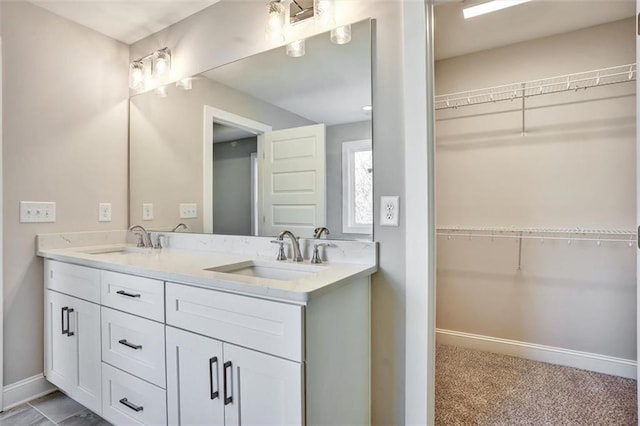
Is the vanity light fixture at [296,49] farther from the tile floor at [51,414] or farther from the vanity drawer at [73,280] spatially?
the tile floor at [51,414]

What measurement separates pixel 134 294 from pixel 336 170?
3.56 feet

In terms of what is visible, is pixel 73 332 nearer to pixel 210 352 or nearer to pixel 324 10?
pixel 210 352

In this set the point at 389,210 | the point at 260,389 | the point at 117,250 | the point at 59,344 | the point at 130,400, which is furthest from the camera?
the point at 117,250

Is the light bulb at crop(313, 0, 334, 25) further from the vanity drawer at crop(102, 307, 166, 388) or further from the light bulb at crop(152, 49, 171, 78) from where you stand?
the vanity drawer at crop(102, 307, 166, 388)

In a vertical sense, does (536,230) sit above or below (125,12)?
below

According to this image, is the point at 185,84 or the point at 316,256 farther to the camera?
the point at 185,84

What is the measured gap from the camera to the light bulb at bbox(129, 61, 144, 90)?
239 centimetres

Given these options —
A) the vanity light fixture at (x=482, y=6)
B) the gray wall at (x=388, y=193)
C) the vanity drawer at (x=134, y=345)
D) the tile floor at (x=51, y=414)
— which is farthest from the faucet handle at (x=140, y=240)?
the vanity light fixture at (x=482, y=6)

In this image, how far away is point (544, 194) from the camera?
2482mm

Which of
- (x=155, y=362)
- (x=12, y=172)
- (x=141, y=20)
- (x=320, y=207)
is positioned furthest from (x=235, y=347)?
(x=141, y=20)

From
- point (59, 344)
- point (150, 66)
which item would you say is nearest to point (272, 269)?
point (59, 344)

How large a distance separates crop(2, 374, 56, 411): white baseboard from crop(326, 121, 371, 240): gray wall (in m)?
1.98

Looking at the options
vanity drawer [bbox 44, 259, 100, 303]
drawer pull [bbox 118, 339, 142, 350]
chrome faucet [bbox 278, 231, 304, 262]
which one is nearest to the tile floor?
drawer pull [bbox 118, 339, 142, 350]

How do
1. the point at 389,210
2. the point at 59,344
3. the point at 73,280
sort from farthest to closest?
the point at 59,344
the point at 73,280
the point at 389,210
